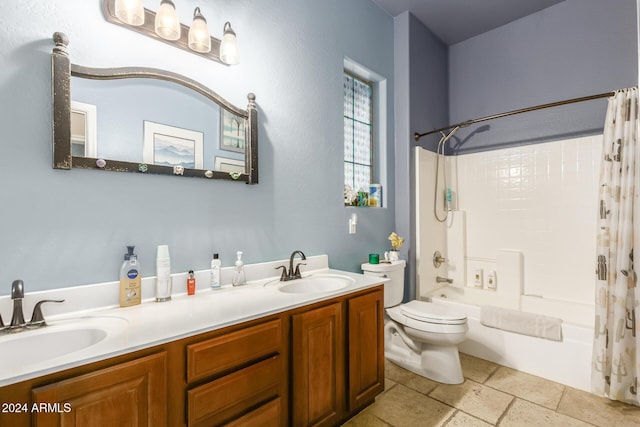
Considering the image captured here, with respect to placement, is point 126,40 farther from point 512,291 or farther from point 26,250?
point 512,291

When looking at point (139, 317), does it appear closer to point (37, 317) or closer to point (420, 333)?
point (37, 317)

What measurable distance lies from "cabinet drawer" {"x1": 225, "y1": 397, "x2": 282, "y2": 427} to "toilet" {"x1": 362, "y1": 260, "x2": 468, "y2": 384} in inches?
48.2

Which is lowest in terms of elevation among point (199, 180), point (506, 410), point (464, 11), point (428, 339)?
point (506, 410)

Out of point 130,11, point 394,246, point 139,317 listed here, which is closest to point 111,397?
point 139,317

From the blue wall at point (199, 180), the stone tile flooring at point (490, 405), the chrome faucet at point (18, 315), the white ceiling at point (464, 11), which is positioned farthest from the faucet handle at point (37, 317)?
the white ceiling at point (464, 11)

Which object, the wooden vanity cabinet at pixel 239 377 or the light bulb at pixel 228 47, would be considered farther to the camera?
the light bulb at pixel 228 47

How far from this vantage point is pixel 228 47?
5.40ft

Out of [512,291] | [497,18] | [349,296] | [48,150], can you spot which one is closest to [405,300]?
[512,291]

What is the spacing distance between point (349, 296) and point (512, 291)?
6.70ft

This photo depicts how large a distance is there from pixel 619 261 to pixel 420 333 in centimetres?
131

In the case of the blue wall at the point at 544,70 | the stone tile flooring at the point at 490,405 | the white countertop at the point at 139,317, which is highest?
the blue wall at the point at 544,70

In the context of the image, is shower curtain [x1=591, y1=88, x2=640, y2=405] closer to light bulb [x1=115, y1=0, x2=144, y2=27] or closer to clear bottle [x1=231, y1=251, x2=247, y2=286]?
clear bottle [x1=231, y1=251, x2=247, y2=286]

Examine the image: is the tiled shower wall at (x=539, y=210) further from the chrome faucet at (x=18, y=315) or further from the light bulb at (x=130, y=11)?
the chrome faucet at (x=18, y=315)

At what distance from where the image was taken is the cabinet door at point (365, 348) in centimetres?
→ 166
